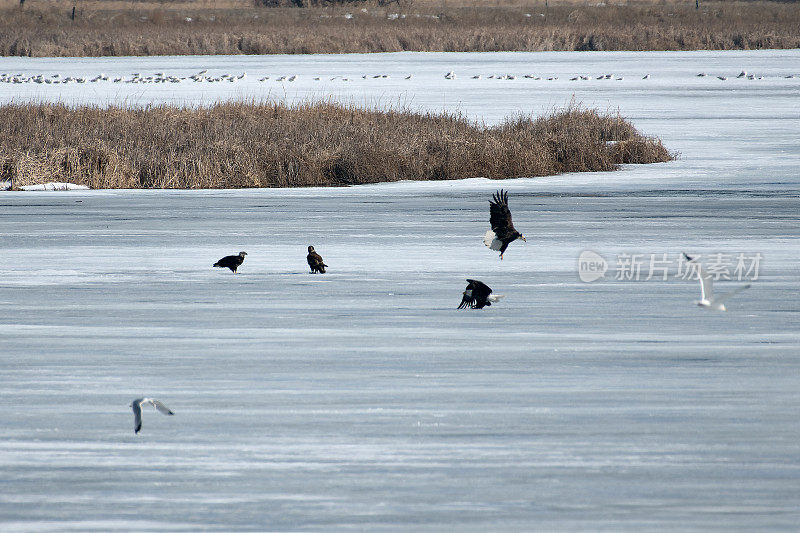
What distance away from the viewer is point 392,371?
650 centimetres

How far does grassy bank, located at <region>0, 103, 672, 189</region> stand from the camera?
16.8 metres

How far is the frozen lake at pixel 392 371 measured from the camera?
4570 mm

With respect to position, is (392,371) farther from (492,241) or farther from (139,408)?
(492,241)

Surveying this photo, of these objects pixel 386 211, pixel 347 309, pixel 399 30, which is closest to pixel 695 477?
pixel 347 309

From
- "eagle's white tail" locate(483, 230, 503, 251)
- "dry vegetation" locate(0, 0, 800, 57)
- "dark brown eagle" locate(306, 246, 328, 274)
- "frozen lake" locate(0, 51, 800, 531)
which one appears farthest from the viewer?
"dry vegetation" locate(0, 0, 800, 57)

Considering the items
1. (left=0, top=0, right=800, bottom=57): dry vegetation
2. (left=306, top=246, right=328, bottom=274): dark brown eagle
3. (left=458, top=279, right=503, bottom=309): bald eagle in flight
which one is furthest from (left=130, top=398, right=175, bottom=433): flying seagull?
(left=0, top=0, right=800, bottom=57): dry vegetation

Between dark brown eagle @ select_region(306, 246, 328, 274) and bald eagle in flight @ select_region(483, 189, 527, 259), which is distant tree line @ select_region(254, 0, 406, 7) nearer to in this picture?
bald eagle in flight @ select_region(483, 189, 527, 259)

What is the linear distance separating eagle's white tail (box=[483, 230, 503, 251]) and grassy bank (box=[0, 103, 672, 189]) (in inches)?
274

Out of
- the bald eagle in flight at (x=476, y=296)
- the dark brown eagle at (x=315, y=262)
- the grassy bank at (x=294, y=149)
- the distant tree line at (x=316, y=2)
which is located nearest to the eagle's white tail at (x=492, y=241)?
the dark brown eagle at (x=315, y=262)

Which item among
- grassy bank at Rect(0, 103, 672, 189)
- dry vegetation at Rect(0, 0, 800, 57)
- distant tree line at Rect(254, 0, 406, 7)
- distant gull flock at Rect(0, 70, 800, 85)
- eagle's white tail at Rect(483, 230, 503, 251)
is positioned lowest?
eagle's white tail at Rect(483, 230, 503, 251)

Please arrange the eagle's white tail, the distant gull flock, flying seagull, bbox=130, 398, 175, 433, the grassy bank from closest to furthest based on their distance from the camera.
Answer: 1. flying seagull, bbox=130, 398, 175, 433
2. the eagle's white tail
3. the grassy bank
4. the distant gull flock

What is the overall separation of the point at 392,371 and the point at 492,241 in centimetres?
374

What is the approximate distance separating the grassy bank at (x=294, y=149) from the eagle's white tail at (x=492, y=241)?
6.96 meters

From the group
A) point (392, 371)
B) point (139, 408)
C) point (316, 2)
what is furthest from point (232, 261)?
point (316, 2)
